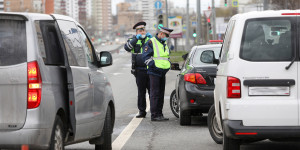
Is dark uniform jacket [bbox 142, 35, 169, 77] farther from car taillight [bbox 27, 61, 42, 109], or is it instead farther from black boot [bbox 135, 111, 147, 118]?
car taillight [bbox 27, 61, 42, 109]

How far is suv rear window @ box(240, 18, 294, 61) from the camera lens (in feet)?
25.7

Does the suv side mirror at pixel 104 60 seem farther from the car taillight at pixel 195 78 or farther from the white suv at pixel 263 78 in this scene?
the car taillight at pixel 195 78

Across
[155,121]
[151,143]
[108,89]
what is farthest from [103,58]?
[155,121]

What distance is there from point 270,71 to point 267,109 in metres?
0.39

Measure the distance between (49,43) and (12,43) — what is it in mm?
537

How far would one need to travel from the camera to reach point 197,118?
14.5 m

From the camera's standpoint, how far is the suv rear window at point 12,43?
6.82 metres

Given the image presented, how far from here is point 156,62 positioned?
45.5 feet

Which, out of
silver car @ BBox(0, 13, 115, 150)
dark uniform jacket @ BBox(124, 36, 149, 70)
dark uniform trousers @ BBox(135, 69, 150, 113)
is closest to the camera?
silver car @ BBox(0, 13, 115, 150)

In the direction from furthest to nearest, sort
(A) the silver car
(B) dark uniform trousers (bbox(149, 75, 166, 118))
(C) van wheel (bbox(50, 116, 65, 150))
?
(B) dark uniform trousers (bbox(149, 75, 166, 118))
(C) van wheel (bbox(50, 116, 65, 150))
(A) the silver car

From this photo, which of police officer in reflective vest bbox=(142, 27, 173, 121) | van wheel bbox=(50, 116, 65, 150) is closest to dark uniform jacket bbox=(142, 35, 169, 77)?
police officer in reflective vest bbox=(142, 27, 173, 121)

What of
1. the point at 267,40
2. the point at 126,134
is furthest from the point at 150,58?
the point at 267,40

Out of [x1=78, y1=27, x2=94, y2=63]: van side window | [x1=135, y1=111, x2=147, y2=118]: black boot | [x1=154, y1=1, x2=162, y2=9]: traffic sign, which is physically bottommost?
[x1=135, y1=111, x2=147, y2=118]: black boot

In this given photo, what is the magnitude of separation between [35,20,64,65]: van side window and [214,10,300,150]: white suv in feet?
5.92
